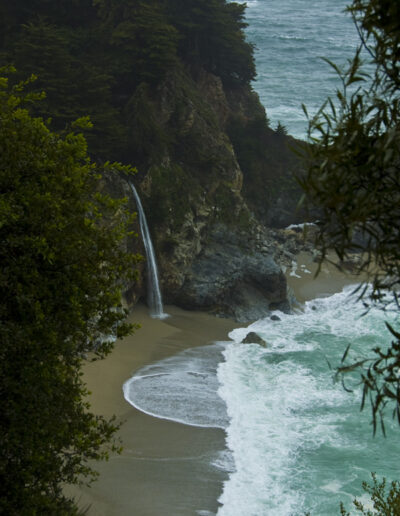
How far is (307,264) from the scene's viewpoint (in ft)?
102

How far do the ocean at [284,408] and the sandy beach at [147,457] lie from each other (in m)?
0.29

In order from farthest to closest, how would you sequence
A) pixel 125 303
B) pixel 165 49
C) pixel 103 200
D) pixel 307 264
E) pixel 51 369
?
pixel 307 264 → pixel 165 49 → pixel 125 303 → pixel 103 200 → pixel 51 369

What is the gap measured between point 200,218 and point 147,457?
46.7 ft

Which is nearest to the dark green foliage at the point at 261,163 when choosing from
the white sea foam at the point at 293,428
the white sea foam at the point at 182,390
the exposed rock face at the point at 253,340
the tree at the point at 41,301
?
the white sea foam at the point at 293,428

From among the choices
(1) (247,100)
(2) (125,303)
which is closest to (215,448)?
(2) (125,303)

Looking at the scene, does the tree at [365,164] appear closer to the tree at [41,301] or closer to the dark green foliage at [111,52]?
the tree at [41,301]

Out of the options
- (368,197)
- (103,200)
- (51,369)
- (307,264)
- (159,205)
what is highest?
(368,197)

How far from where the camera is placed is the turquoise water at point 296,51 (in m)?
55.8

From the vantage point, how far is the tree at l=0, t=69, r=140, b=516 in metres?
7.80

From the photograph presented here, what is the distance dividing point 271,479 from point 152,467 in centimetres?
227

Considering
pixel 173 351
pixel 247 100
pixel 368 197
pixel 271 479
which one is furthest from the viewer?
pixel 247 100

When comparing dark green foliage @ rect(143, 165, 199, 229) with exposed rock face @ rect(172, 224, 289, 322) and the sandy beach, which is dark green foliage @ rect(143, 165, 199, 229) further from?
the sandy beach

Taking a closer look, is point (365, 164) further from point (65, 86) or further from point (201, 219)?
point (201, 219)

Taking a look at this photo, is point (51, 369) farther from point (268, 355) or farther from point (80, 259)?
point (268, 355)
